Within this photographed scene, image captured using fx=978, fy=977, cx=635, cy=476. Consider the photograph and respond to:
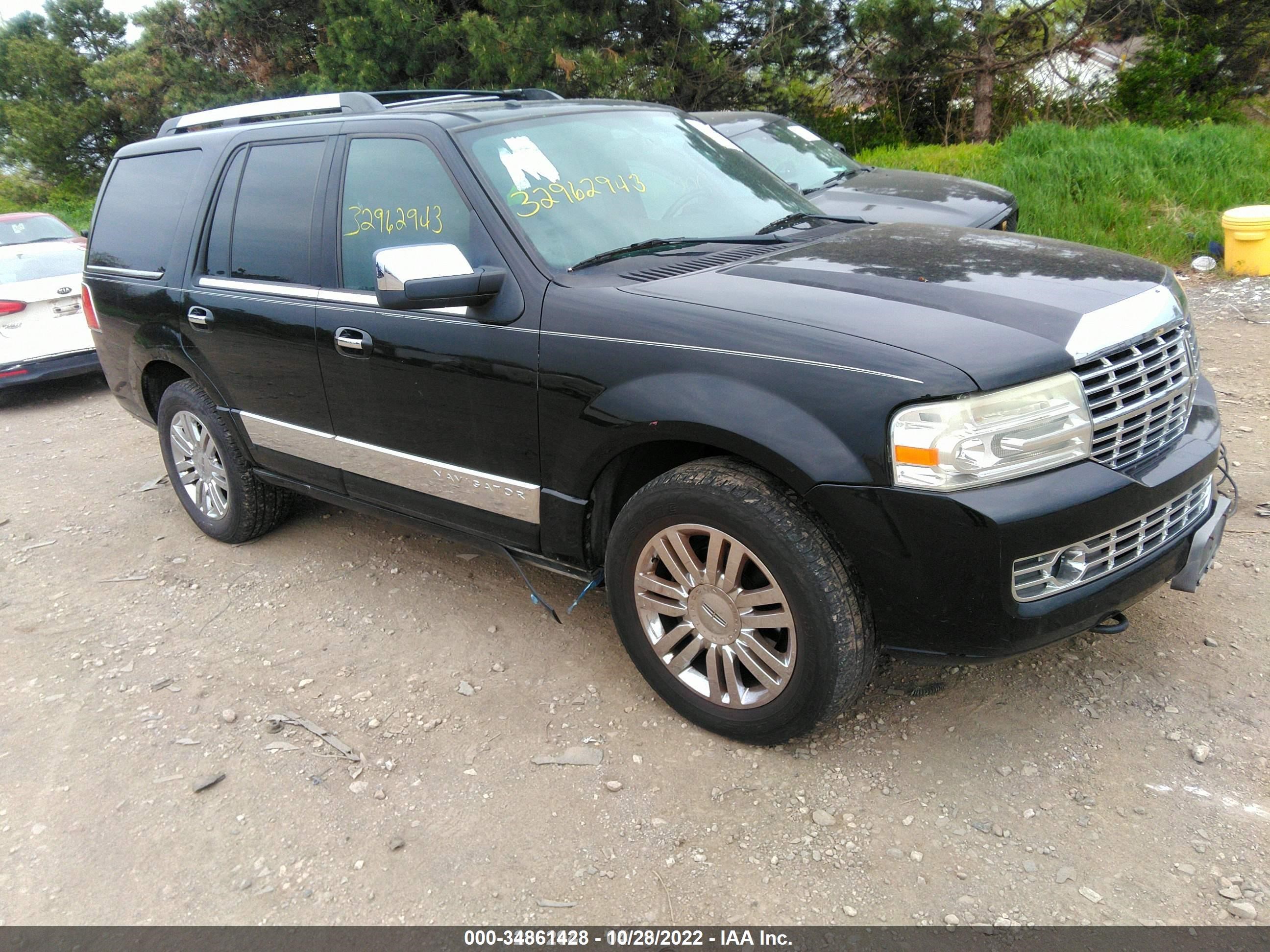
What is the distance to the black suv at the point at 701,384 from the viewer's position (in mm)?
2537

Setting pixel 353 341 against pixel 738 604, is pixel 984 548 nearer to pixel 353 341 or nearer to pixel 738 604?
pixel 738 604

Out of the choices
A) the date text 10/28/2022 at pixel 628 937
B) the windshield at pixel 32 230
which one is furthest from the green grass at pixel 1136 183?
the windshield at pixel 32 230

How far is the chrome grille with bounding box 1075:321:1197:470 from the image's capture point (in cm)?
262

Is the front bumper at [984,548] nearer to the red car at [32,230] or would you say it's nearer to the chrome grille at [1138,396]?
the chrome grille at [1138,396]

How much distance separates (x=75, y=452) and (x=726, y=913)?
20.9 feet

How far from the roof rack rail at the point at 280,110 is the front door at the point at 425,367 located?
1.37 ft

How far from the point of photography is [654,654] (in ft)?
10.4

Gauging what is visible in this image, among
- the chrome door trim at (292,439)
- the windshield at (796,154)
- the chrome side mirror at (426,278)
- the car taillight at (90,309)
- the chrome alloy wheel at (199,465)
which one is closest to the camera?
the chrome side mirror at (426,278)

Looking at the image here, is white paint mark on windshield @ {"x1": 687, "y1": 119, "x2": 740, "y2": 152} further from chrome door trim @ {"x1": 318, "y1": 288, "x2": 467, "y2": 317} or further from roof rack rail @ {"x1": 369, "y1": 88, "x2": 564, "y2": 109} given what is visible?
chrome door trim @ {"x1": 318, "y1": 288, "x2": 467, "y2": 317}

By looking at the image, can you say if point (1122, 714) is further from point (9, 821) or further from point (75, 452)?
point (75, 452)

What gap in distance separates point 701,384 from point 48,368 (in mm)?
7729

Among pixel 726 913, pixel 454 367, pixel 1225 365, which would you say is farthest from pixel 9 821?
pixel 1225 365

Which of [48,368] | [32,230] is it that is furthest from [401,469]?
[32,230]

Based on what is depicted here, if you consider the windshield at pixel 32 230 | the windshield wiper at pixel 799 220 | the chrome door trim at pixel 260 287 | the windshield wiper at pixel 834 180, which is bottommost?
the windshield wiper at pixel 834 180
